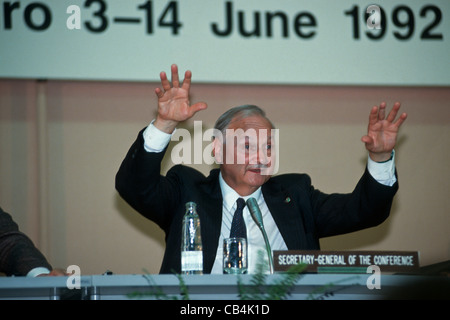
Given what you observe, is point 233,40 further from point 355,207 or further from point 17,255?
point 17,255

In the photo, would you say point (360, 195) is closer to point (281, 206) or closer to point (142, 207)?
point (281, 206)

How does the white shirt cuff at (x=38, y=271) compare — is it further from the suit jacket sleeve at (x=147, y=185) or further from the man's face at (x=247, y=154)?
the man's face at (x=247, y=154)

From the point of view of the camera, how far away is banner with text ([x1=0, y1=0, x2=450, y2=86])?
12.4 feet

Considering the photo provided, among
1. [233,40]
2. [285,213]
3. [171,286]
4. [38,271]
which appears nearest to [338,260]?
[171,286]

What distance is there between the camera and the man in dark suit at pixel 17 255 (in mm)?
2709

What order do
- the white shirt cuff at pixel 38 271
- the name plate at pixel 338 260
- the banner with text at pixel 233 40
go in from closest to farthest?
the name plate at pixel 338 260
the white shirt cuff at pixel 38 271
the banner with text at pixel 233 40

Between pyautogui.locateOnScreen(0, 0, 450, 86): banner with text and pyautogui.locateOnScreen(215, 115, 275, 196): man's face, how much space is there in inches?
30.4

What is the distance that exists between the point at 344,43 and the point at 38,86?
6.02 feet

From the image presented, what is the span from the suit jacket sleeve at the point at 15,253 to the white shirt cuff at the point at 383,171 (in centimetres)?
144

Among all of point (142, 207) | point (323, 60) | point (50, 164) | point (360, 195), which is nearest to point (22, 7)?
point (50, 164)

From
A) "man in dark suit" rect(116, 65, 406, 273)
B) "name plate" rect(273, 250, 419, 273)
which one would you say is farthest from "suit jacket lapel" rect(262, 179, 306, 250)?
"name plate" rect(273, 250, 419, 273)

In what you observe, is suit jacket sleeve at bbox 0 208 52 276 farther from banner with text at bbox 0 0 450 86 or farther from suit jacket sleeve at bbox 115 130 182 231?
banner with text at bbox 0 0 450 86

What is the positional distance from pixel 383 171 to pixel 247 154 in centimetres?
62

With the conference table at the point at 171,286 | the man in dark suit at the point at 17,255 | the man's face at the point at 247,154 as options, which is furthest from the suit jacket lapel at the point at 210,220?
the conference table at the point at 171,286
